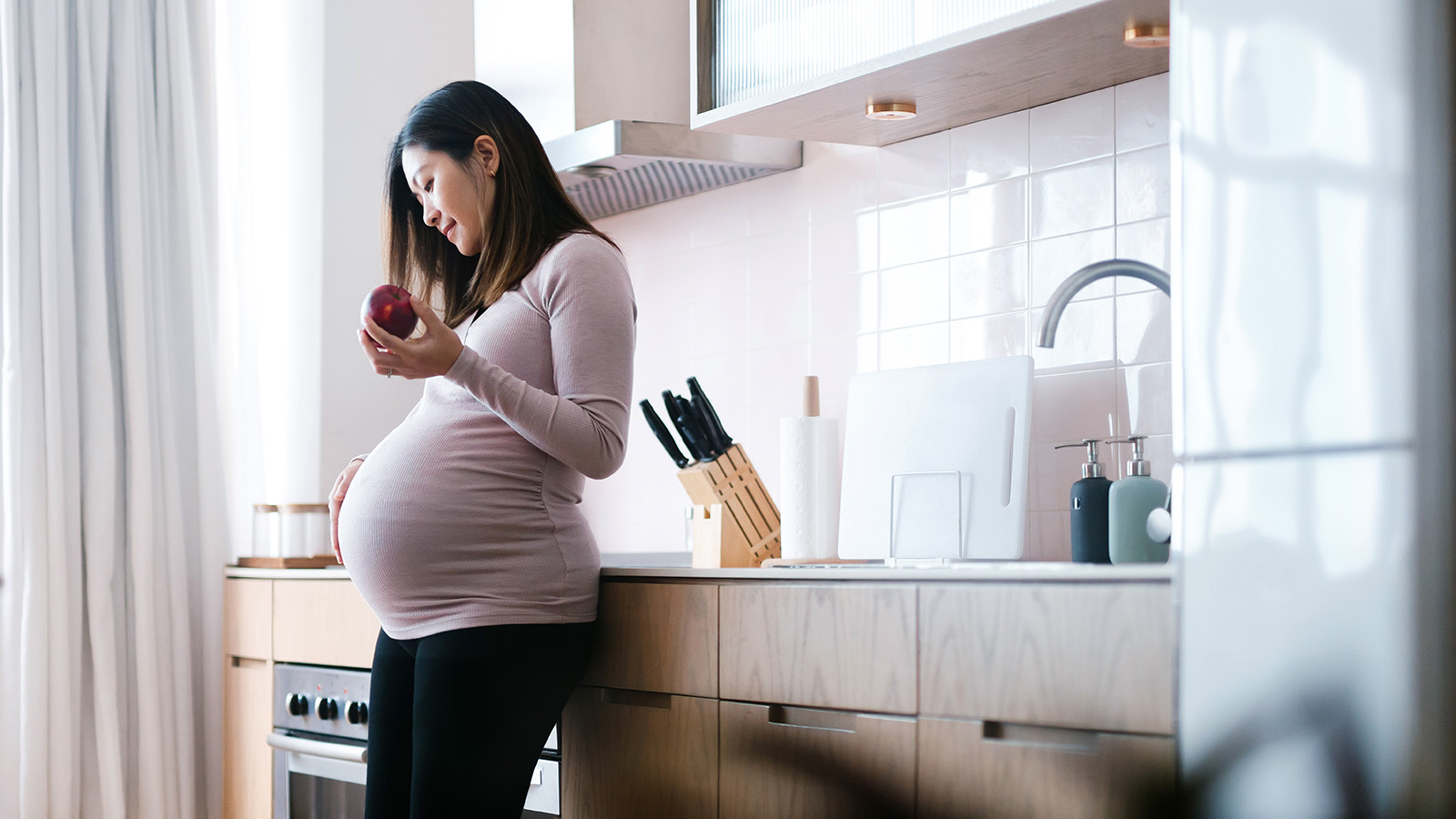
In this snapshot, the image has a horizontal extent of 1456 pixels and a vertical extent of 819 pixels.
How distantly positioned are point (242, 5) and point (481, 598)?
6.53 ft

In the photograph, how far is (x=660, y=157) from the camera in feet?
6.93

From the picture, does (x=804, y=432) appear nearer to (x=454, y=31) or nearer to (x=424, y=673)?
(x=424, y=673)

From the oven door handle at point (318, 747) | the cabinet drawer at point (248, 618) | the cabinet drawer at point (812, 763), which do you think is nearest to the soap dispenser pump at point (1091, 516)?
the cabinet drawer at point (812, 763)

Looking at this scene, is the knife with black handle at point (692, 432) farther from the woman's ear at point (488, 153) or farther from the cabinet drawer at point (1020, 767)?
the cabinet drawer at point (1020, 767)

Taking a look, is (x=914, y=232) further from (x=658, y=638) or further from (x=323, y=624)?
(x=323, y=624)

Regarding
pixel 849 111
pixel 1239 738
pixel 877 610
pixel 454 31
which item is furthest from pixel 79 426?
pixel 1239 738

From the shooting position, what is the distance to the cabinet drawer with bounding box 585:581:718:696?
1462 mm

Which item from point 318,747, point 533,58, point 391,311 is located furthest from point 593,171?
point 318,747

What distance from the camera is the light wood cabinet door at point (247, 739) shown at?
89.0 inches

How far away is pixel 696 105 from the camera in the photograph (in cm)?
200

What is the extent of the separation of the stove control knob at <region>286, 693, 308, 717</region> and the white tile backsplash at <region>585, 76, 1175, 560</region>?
2.19 ft

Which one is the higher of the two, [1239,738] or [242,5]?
[242,5]

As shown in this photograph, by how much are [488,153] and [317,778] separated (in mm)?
1183

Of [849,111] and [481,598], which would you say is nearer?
[481,598]
